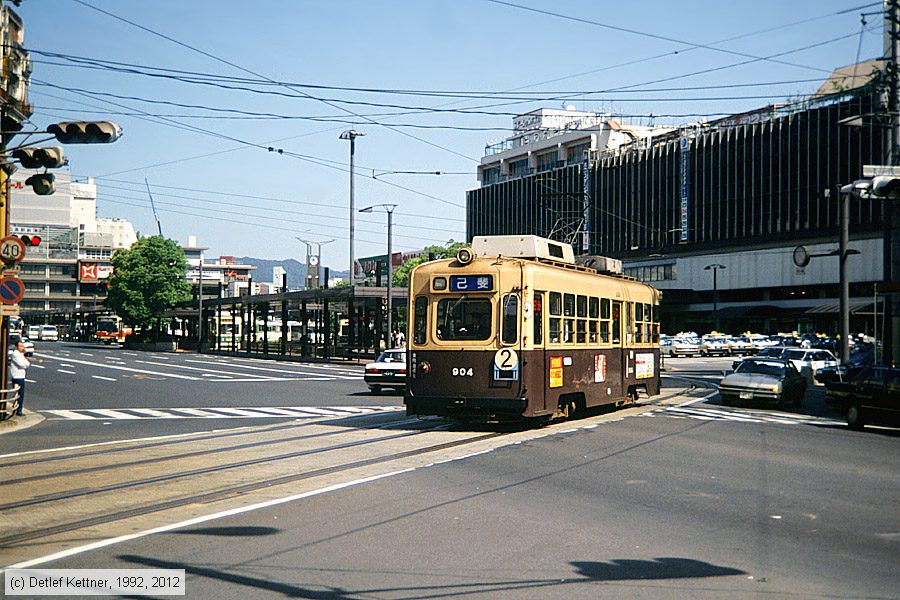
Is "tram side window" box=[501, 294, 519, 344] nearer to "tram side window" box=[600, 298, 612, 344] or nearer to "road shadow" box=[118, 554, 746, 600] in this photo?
"tram side window" box=[600, 298, 612, 344]

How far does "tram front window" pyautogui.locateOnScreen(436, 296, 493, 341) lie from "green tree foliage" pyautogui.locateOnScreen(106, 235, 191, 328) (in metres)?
74.4

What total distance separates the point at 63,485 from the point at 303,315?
5054 centimetres

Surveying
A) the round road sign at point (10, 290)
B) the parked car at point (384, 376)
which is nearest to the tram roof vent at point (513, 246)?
the round road sign at point (10, 290)

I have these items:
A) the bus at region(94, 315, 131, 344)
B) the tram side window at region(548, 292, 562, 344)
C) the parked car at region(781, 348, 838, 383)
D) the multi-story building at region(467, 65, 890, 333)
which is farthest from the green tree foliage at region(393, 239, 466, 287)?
the tram side window at region(548, 292, 562, 344)

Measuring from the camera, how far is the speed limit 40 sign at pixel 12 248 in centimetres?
1952

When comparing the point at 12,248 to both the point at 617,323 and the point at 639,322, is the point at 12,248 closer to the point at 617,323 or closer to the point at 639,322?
the point at 617,323

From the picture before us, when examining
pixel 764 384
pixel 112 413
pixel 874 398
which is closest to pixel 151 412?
pixel 112 413

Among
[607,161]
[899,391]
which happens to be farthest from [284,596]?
[607,161]

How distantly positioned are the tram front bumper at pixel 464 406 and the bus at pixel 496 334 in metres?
0.02

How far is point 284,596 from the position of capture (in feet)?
22.1

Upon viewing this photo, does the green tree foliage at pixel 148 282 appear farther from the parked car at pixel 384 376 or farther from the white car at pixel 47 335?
the parked car at pixel 384 376

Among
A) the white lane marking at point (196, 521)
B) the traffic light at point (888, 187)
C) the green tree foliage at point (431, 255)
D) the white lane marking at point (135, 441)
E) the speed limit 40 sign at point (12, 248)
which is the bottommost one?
the white lane marking at point (135, 441)

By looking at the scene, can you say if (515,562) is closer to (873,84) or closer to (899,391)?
(899,391)

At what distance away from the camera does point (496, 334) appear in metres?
17.8
